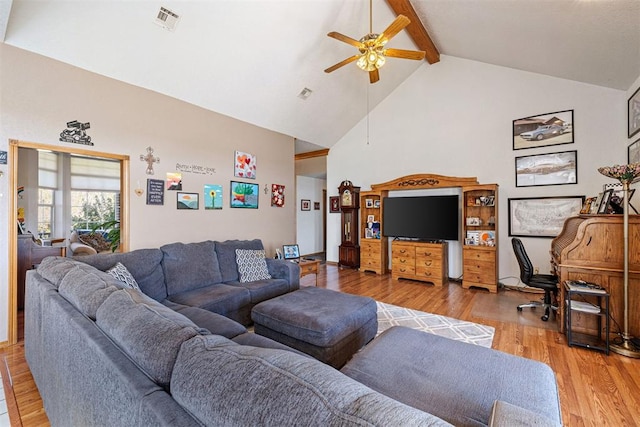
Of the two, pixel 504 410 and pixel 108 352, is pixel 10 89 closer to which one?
pixel 108 352

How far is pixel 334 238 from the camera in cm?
694

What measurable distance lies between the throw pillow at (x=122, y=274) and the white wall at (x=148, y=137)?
1.10m

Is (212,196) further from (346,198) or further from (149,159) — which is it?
(346,198)

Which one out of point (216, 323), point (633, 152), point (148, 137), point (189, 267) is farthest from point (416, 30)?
point (216, 323)

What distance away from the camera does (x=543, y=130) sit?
4.45m

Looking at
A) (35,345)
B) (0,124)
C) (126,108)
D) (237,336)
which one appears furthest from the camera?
(126,108)

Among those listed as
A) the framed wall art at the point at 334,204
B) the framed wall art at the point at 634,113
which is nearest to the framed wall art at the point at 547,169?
the framed wall art at the point at 634,113

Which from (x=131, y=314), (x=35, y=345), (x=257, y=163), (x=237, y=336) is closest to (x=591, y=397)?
(x=237, y=336)

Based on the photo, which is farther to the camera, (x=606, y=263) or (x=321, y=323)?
(x=606, y=263)

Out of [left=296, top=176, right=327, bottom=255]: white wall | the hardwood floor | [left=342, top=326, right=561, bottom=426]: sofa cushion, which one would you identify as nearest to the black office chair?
the hardwood floor

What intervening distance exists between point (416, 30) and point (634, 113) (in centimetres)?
307

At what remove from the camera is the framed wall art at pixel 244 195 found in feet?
15.2

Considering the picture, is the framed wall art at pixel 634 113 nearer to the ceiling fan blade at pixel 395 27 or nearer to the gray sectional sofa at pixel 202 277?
the ceiling fan blade at pixel 395 27

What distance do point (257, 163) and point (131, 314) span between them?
4176 millimetres
